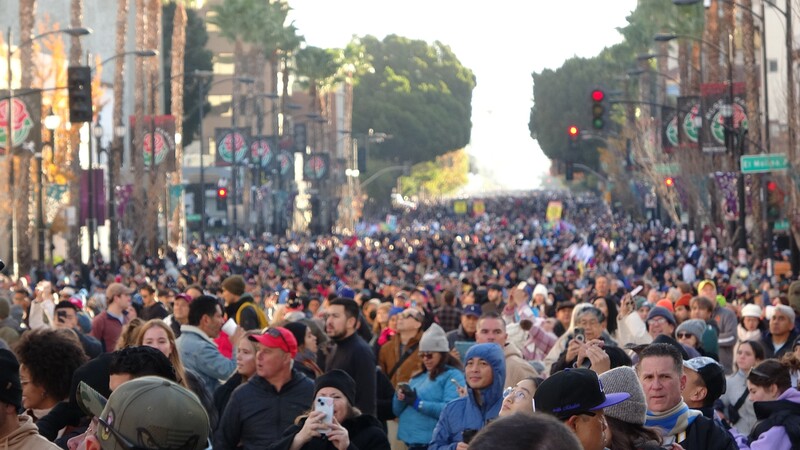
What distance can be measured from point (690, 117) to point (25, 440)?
4520 centimetres

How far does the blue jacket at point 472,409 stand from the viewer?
9.33 m

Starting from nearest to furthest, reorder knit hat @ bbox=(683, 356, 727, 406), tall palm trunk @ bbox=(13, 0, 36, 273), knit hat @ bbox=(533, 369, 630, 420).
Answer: knit hat @ bbox=(533, 369, 630, 420)
knit hat @ bbox=(683, 356, 727, 406)
tall palm trunk @ bbox=(13, 0, 36, 273)

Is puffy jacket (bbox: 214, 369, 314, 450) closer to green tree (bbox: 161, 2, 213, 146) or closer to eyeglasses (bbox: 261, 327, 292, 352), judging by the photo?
eyeglasses (bbox: 261, 327, 292, 352)

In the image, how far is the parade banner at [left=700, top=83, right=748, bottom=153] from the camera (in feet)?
140

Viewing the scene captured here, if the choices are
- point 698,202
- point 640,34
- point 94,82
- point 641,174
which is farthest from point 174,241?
point 640,34

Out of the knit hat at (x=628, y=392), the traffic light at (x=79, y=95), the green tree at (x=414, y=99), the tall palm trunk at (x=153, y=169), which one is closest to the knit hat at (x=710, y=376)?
the knit hat at (x=628, y=392)

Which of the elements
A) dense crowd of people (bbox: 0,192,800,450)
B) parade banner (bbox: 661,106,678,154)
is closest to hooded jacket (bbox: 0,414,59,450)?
dense crowd of people (bbox: 0,192,800,450)

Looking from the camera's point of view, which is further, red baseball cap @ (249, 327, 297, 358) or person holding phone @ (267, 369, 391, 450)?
red baseball cap @ (249, 327, 297, 358)

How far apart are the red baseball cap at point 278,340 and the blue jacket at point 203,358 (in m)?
1.98

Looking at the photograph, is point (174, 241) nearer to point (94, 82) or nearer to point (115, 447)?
point (94, 82)

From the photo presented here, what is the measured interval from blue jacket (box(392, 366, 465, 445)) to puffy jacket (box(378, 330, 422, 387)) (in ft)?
4.67

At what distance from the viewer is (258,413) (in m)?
8.98

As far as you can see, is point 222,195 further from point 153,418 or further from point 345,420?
point 153,418

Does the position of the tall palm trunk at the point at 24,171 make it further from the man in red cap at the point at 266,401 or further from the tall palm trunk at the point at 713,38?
the man in red cap at the point at 266,401
